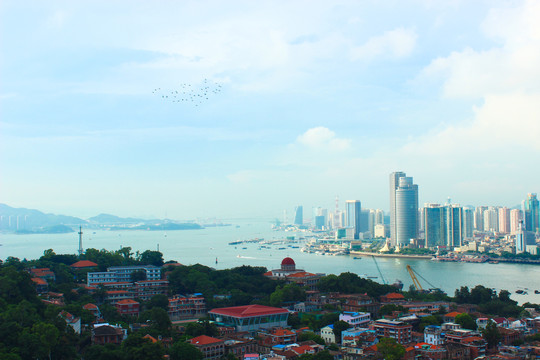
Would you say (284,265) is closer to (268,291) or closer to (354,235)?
(268,291)

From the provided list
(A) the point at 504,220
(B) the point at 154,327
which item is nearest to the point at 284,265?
(B) the point at 154,327

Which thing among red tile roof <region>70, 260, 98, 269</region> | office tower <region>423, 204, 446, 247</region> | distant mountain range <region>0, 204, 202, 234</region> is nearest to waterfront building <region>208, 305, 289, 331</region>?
red tile roof <region>70, 260, 98, 269</region>

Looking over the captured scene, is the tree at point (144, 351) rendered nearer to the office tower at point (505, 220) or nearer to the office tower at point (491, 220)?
the office tower at point (505, 220)

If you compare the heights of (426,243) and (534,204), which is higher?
(534,204)

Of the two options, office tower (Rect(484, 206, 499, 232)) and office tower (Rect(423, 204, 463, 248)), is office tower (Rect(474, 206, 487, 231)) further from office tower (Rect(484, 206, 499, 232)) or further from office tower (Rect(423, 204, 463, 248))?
office tower (Rect(423, 204, 463, 248))

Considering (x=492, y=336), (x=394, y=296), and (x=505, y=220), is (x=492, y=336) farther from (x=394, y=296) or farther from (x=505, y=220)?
(x=505, y=220)

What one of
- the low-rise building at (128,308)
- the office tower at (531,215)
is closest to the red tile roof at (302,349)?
Result: the low-rise building at (128,308)
